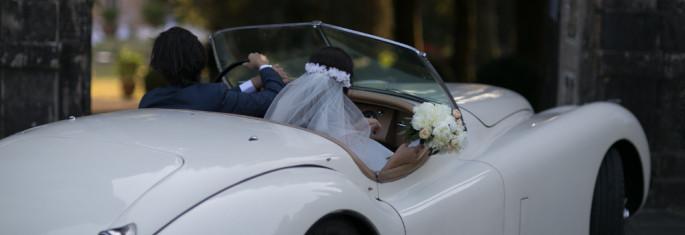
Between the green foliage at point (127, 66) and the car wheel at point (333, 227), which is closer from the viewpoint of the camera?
the car wheel at point (333, 227)

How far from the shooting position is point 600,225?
177 inches

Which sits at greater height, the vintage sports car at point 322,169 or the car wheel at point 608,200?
the vintage sports car at point 322,169

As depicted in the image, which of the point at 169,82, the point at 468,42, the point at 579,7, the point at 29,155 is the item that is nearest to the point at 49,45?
the point at 169,82

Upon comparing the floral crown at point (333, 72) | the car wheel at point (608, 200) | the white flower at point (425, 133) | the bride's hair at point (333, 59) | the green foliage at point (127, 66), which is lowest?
the green foliage at point (127, 66)

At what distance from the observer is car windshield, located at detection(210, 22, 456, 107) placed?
13.1ft

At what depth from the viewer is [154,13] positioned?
50.6m

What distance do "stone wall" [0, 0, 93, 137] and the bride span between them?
2978mm

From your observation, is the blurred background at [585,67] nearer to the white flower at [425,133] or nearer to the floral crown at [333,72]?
the floral crown at [333,72]

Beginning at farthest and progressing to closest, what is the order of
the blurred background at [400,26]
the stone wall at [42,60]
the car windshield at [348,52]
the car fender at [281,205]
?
the blurred background at [400,26], the stone wall at [42,60], the car windshield at [348,52], the car fender at [281,205]

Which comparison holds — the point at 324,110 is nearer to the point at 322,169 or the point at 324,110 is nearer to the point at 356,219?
the point at 322,169

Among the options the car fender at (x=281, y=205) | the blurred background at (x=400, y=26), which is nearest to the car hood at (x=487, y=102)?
the car fender at (x=281, y=205)

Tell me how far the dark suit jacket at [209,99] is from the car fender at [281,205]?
0.80 metres

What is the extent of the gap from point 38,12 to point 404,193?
12.2 feet

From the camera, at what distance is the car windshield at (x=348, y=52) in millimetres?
3996
